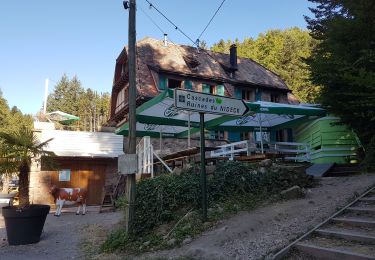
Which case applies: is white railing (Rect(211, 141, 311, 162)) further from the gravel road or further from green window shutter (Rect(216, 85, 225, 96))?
green window shutter (Rect(216, 85, 225, 96))

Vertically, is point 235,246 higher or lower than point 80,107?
lower

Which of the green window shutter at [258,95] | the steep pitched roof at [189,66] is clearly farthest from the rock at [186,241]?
the green window shutter at [258,95]

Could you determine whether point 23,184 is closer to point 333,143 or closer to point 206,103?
point 206,103

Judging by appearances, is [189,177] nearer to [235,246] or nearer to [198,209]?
[198,209]

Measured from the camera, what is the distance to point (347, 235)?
5461mm

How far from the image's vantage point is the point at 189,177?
8.10 meters

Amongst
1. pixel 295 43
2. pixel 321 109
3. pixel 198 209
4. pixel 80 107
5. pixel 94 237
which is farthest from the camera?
pixel 80 107

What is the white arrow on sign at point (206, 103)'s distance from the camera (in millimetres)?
6668

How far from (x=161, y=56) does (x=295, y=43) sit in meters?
22.5

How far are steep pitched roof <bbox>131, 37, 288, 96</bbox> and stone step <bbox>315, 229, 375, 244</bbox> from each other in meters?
14.1

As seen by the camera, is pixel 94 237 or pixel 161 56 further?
pixel 161 56

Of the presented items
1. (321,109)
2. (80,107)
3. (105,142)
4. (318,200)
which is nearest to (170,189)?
(318,200)

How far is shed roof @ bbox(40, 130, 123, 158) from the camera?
19172 millimetres

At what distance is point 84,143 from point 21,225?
11911 millimetres
